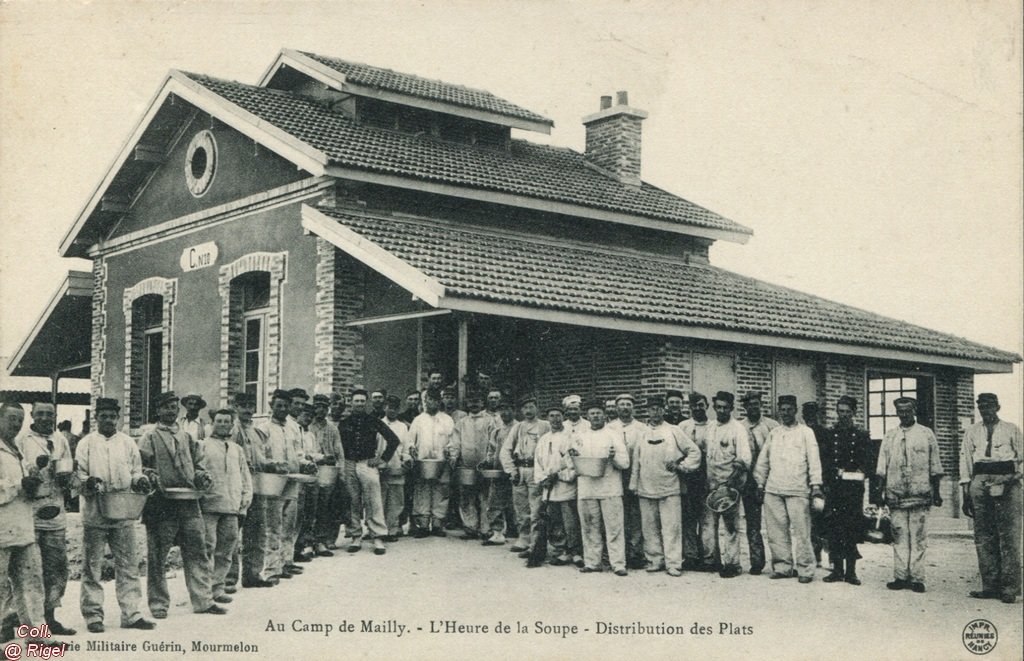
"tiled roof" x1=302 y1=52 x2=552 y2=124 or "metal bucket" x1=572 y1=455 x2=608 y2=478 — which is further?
"tiled roof" x1=302 y1=52 x2=552 y2=124

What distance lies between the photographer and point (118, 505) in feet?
28.1

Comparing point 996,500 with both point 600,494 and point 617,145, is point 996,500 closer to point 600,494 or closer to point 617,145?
point 600,494

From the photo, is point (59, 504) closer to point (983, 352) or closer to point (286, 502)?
point (286, 502)

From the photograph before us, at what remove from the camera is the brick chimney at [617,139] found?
20.8m

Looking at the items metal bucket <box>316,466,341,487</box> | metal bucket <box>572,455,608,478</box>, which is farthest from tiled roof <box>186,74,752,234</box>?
metal bucket <box>572,455,608,478</box>

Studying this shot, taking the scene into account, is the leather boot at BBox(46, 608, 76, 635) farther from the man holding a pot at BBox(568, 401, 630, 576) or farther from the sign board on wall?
the sign board on wall

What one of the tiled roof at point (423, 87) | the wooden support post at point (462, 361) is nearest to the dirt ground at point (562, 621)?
the wooden support post at point (462, 361)

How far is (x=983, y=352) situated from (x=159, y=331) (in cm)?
1426

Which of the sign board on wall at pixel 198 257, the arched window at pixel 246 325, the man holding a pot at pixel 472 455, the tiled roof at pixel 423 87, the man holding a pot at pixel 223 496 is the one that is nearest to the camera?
the man holding a pot at pixel 223 496

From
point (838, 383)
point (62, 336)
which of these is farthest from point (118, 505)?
point (62, 336)

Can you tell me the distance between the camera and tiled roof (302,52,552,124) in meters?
17.8

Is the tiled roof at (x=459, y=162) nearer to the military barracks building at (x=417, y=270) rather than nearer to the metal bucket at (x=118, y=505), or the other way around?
the military barracks building at (x=417, y=270)

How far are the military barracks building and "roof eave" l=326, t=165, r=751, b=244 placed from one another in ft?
0.12

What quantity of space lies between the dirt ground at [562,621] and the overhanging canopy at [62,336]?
11638 millimetres
